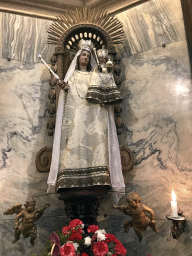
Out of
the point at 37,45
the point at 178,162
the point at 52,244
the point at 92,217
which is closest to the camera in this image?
the point at 52,244

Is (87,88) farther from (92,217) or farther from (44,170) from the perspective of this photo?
(92,217)

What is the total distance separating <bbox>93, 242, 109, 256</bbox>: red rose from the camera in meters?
1.78

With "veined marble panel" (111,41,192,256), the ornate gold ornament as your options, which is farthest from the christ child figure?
"veined marble panel" (111,41,192,256)

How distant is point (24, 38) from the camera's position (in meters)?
3.68

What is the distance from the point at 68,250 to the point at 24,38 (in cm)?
286

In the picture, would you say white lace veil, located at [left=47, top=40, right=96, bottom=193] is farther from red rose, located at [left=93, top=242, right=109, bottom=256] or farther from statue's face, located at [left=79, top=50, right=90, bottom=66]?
→ red rose, located at [left=93, top=242, right=109, bottom=256]

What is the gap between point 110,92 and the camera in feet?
9.62

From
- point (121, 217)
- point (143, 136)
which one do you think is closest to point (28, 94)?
point (143, 136)

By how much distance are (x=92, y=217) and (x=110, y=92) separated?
1282 millimetres

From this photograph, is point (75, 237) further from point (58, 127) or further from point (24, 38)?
point (24, 38)

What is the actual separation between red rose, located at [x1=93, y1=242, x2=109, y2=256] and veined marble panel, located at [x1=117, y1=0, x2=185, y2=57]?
246cm

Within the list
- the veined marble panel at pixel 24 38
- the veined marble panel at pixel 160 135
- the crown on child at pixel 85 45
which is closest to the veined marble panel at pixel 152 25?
the veined marble panel at pixel 160 135

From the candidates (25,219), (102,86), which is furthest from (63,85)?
(25,219)

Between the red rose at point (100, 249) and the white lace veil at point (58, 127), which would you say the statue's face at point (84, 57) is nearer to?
the white lace veil at point (58, 127)
